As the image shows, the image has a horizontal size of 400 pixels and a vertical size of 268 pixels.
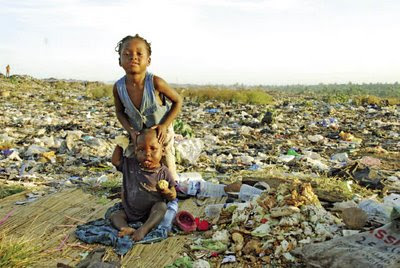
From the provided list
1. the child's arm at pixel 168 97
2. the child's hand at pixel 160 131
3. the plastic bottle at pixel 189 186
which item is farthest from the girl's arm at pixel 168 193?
the plastic bottle at pixel 189 186

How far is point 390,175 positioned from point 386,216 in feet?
7.93

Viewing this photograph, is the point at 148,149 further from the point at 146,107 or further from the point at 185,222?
the point at 185,222

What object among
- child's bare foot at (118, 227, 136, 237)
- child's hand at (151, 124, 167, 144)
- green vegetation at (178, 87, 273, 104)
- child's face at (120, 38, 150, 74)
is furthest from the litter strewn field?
green vegetation at (178, 87, 273, 104)

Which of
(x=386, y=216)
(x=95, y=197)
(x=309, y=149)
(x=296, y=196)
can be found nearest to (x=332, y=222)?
(x=296, y=196)

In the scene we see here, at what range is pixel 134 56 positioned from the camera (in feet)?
9.93

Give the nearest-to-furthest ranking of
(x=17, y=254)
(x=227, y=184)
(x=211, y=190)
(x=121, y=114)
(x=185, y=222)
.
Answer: (x=17, y=254) → (x=185, y=222) → (x=121, y=114) → (x=211, y=190) → (x=227, y=184)

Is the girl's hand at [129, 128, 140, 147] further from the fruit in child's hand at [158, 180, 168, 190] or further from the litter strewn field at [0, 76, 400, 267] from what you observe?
the fruit in child's hand at [158, 180, 168, 190]

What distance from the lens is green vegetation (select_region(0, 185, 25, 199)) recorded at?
414 centimetres

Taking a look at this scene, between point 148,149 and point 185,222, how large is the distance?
62 centimetres

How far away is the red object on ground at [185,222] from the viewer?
3.08 m

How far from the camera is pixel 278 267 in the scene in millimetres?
2514

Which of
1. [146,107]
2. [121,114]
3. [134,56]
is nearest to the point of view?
[134,56]

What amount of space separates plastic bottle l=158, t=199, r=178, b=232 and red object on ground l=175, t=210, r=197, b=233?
0.15 feet

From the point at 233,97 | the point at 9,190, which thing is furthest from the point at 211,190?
the point at 233,97
